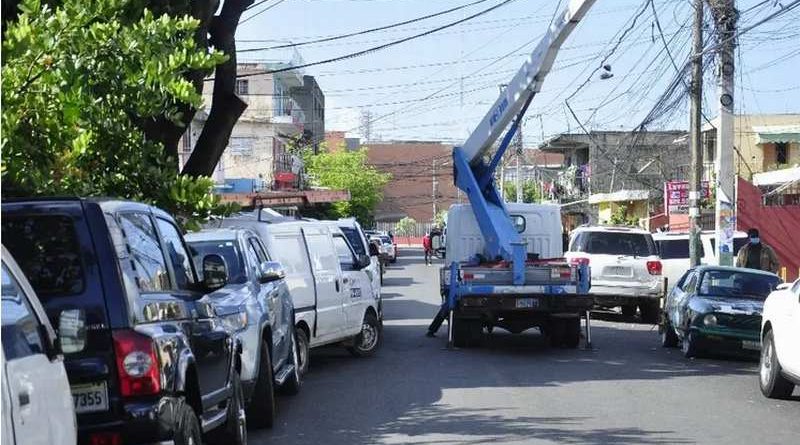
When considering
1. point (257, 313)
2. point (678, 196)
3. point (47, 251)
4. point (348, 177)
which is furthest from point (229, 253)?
point (348, 177)

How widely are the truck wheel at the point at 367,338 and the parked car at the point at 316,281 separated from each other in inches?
1.5

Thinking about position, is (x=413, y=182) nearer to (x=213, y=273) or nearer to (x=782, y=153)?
(x=782, y=153)

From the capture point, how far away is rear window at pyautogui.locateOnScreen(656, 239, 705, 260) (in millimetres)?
28547

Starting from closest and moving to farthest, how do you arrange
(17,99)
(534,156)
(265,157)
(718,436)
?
(17,99)
(718,436)
(265,157)
(534,156)

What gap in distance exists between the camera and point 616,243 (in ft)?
79.6

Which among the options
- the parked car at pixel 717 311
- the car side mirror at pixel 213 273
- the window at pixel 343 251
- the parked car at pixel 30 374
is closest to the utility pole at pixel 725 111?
the parked car at pixel 717 311

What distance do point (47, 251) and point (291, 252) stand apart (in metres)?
8.74

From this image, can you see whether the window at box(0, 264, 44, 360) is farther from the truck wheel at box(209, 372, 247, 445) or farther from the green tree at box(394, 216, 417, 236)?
the green tree at box(394, 216, 417, 236)

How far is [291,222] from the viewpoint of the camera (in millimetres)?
15375

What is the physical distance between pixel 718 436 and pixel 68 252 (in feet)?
21.2

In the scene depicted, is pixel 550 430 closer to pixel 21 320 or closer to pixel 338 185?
pixel 21 320

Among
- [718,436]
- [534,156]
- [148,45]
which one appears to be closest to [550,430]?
[718,436]

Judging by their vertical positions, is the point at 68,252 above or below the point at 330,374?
above

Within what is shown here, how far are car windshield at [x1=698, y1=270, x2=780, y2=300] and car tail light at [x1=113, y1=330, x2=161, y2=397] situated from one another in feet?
42.4
